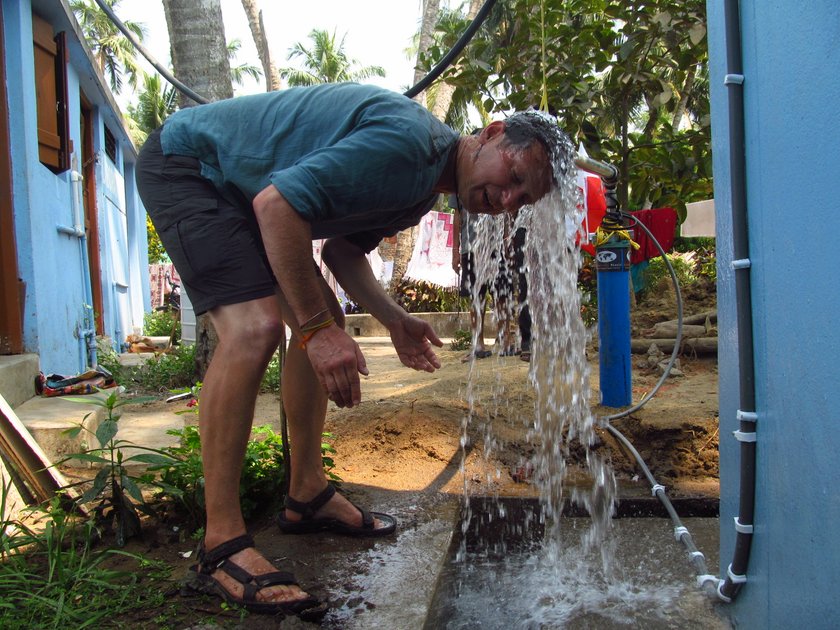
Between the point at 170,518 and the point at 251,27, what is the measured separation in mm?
13413

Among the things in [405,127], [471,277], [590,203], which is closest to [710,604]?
[405,127]

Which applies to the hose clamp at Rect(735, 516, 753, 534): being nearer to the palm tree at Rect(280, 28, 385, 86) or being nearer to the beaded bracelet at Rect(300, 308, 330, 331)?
the beaded bracelet at Rect(300, 308, 330, 331)

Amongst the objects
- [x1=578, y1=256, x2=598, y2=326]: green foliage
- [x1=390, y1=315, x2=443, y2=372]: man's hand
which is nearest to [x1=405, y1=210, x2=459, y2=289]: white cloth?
[x1=578, y1=256, x2=598, y2=326]: green foliage

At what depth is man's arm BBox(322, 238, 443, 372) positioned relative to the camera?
2322 millimetres

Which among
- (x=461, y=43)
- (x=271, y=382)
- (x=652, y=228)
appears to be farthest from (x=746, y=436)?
(x=271, y=382)

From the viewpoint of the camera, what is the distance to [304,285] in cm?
172

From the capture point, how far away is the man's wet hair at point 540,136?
1.90 metres

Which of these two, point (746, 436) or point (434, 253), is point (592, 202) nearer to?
point (746, 436)

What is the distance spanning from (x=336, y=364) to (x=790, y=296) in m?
1.05

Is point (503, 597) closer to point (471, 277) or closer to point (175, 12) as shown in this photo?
point (471, 277)

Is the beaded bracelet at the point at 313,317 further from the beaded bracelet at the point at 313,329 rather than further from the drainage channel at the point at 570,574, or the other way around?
the drainage channel at the point at 570,574

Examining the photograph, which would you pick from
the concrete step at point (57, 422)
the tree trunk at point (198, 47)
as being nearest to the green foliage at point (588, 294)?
the tree trunk at point (198, 47)

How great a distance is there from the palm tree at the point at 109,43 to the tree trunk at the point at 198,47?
1131 inches

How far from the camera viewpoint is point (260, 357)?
70.0 inches
